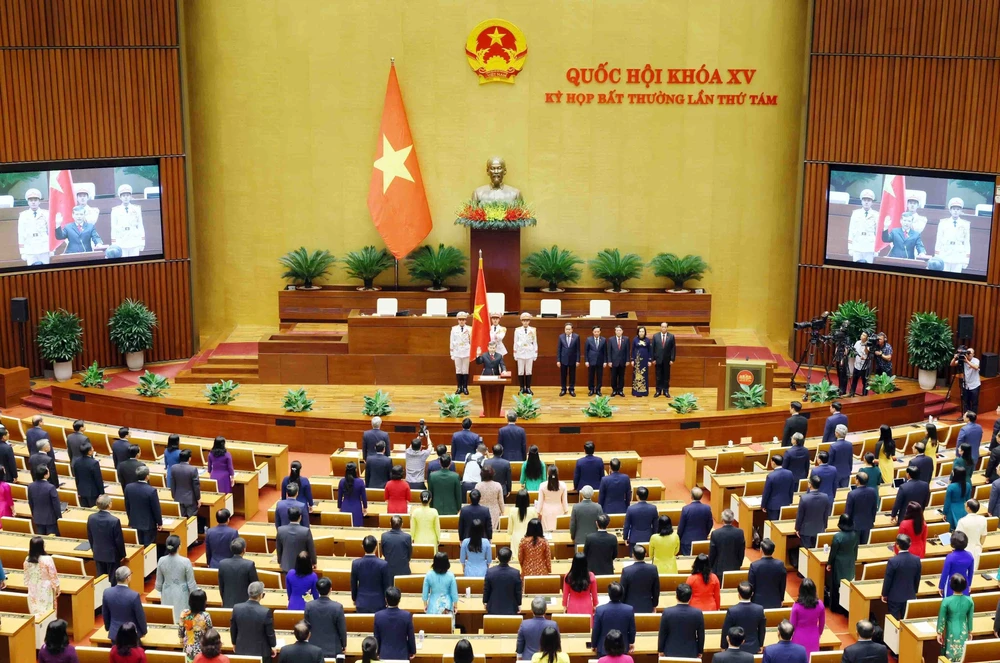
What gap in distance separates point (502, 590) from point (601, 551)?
1220 millimetres

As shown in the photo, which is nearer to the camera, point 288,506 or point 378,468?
point 288,506

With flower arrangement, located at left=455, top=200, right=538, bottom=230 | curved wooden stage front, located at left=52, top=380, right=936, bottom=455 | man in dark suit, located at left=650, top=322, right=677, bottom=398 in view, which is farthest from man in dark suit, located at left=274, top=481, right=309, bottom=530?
flower arrangement, located at left=455, top=200, right=538, bottom=230

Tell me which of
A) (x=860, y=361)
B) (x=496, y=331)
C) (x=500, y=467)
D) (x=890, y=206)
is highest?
(x=890, y=206)

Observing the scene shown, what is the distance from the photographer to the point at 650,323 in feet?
69.7

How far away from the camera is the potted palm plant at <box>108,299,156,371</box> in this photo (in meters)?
20.8

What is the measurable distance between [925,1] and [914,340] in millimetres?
5550

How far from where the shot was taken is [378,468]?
525 inches

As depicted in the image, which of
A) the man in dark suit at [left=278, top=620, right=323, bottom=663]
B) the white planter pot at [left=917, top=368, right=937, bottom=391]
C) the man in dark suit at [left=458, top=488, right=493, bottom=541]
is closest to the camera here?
the man in dark suit at [left=278, top=620, right=323, bottom=663]

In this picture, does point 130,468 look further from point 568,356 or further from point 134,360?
point 134,360

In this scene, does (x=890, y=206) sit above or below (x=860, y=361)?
above

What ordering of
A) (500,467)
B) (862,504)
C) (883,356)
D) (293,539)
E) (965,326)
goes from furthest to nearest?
1. (965,326)
2. (883,356)
3. (500,467)
4. (862,504)
5. (293,539)

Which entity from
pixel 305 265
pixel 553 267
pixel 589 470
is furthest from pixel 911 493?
pixel 305 265

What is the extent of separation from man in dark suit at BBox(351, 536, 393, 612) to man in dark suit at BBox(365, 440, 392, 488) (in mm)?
3369

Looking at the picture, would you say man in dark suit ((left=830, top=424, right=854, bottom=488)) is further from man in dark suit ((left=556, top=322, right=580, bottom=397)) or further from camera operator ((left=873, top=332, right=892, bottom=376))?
man in dark suit ((left=556, top=322, right=580, bottom=397))
